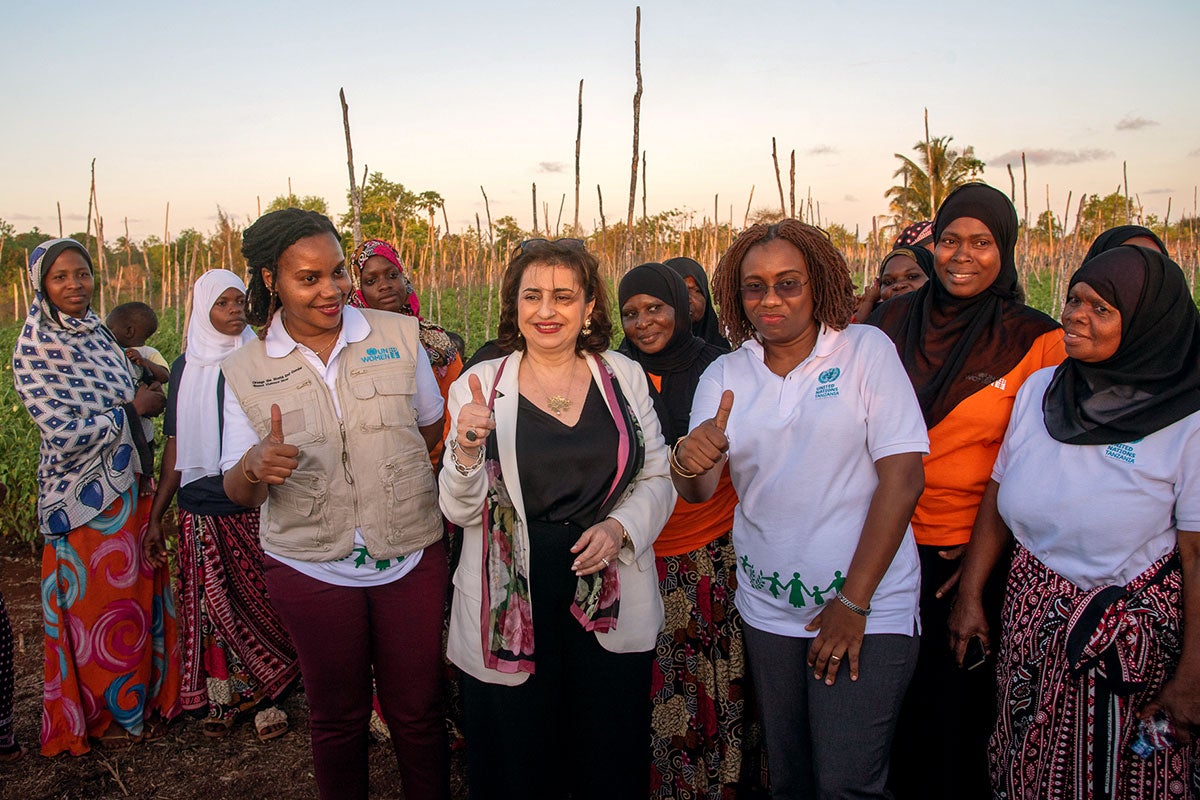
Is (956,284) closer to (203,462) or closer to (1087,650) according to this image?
(1087,650)

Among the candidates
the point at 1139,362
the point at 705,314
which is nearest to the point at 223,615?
the point at 705,314

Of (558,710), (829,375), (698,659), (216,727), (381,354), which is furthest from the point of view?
(216,727)

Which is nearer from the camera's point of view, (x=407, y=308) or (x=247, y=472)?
(x=247, y=472)

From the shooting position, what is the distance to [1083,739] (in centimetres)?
174

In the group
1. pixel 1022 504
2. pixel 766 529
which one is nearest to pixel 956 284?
pixel 1022 504

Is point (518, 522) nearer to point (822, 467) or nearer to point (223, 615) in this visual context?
point (822, 467)

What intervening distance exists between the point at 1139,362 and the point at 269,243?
2205mm

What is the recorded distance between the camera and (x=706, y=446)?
1.70m

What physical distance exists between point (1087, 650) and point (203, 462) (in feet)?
8.73

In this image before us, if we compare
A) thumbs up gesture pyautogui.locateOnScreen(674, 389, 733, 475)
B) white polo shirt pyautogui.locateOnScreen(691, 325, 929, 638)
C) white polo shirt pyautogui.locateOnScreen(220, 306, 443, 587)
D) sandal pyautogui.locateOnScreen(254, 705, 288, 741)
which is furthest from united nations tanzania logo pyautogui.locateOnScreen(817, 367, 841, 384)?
sandal pyautogui.locateOnScreen(254, 705, 288, 741)

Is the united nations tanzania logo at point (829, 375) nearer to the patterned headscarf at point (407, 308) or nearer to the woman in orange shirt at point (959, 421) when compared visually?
the woman in orange shirt at point (959, 421)

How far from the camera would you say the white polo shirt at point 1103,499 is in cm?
164

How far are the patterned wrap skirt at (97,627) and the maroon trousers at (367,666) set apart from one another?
4.23ft

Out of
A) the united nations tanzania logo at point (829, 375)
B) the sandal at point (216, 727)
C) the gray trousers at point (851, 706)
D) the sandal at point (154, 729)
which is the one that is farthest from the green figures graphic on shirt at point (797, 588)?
the sandal at point (154, 729)
